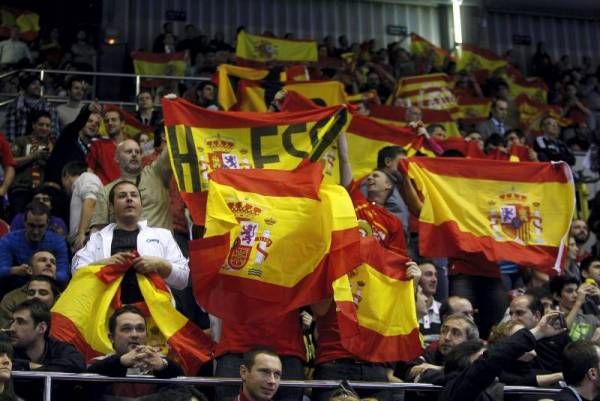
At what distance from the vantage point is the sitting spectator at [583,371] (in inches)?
304

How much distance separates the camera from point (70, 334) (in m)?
7.84

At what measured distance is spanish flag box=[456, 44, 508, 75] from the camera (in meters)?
20.9

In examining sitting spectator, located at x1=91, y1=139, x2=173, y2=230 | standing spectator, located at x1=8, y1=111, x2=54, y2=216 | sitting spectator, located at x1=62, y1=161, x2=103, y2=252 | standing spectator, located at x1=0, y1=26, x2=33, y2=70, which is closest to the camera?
sitting spectator, located at x1=91, y1=139, x2=173, y2=230

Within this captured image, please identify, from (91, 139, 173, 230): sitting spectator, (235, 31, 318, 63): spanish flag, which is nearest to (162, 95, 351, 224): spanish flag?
(91, 139, 173, 230): sitting spectator

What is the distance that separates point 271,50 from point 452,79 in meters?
3.08

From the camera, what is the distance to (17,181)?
11891mm

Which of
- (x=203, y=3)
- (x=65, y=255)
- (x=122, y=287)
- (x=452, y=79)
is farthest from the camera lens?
(x=203, y=3)

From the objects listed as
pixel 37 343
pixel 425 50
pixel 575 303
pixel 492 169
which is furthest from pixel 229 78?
pixel 425 50

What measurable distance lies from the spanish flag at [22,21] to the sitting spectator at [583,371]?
14.0 meters

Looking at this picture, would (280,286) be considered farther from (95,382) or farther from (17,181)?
(17,181)

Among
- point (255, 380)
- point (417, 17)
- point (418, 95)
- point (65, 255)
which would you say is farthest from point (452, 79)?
point (255, 380)

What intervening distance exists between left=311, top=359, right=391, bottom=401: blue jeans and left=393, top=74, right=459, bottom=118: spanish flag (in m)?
9.15

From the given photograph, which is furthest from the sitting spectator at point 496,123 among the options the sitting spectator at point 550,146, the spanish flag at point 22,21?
the spanish flag at point 22,21

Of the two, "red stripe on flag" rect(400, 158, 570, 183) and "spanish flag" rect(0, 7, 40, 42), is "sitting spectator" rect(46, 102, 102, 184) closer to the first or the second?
"red stripe on flag" rect(400, 158, 570, 183)
